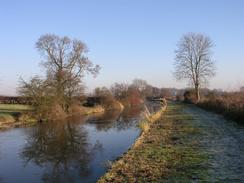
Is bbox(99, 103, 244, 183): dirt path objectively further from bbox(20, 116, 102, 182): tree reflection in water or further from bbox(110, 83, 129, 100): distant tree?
bbox(110, 83, 129, 100): distant tree

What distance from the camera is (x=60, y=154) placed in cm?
1575

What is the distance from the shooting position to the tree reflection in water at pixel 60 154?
11875 millimetres

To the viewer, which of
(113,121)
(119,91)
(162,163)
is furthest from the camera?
(119,91)

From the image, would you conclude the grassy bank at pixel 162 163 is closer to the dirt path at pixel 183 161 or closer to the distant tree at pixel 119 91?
the dirt path at pixel 183 161

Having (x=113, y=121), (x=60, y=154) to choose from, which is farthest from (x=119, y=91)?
(x=60, y=154)

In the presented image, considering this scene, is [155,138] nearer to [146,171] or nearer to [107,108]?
[146,171]

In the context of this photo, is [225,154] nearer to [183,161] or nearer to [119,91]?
[183,161]

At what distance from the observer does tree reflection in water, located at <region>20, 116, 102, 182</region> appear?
11875 millimetres

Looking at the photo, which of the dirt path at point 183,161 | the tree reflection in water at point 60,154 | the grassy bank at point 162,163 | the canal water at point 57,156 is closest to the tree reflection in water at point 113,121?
the canal water at point 57,156

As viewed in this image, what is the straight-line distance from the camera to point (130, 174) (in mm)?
9727

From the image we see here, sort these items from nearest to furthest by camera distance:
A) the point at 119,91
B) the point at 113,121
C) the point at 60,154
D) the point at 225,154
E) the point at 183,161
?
the point at 183,161 → the point at 225,154 → the point at 60,154 → the point at 113,121 → the point at 119,91

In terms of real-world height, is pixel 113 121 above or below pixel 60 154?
above

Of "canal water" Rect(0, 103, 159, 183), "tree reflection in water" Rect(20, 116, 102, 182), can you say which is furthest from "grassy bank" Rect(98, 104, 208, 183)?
"tree reflection in water" Rect(20, 116, 102, 182)

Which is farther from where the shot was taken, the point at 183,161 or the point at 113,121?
the point at 113,121
